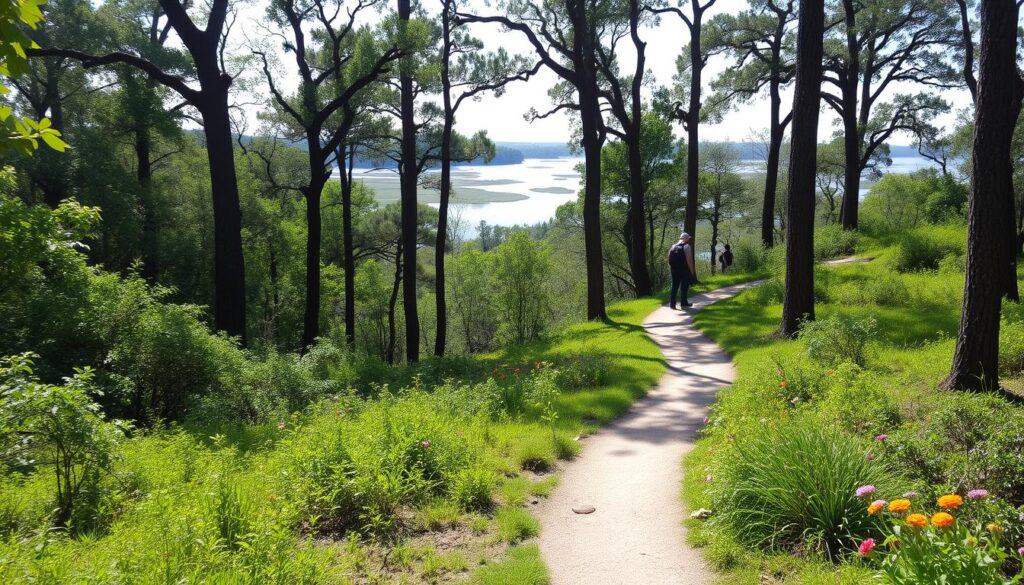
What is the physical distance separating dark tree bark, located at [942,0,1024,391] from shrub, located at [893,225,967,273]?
8929 millimetres

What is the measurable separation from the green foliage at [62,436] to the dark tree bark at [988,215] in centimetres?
796

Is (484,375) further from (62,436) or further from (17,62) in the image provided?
(17,62)

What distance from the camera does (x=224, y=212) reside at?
11195 mm

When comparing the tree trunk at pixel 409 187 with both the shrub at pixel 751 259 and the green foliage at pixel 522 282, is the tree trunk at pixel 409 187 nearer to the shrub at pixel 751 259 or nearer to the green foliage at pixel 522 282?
the shrub at pixel 751 259

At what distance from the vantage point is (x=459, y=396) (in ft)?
24.0

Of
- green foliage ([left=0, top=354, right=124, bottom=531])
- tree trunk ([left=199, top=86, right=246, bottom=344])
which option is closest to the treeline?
tree trunk ([left=199, top=86, right=246, bottom=344])

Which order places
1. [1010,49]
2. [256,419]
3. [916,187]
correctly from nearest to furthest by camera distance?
[1010,49] < [256,419] < [916,187]

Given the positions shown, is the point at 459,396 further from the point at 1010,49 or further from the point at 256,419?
the point at 1010,49

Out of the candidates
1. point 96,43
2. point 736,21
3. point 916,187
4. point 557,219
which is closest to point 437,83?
point 96,43

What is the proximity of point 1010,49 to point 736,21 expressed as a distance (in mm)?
16517

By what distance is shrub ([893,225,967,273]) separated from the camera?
1356 cm

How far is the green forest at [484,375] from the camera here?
3.36m

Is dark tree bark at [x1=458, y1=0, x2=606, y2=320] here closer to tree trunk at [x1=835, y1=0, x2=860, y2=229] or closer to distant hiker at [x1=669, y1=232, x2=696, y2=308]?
distant hiker at [x1=669, y1=232, x2=696, y2=308]

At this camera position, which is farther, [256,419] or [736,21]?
[736,21]
